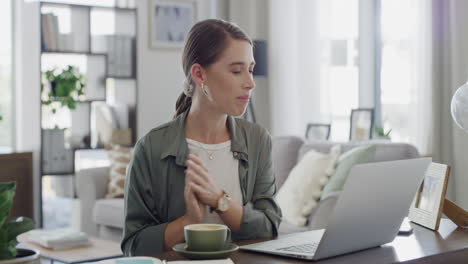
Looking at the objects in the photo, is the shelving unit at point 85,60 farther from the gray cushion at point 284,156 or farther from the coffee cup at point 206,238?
the coffee cup at point 206,238

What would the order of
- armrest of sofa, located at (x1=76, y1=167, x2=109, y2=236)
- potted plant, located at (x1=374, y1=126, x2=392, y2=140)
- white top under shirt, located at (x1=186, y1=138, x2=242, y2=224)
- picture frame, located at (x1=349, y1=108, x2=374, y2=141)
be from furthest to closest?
1. picture frame, located at (x1=349, y1=108, x2=374, y2=141)
2. armrest of sofa, located at (x1=76, y1=167, x2=109, y2=236)
3. potted plant, located at (x1=374, y1=126, x2=392, y2=140)
4. white top under shirt, located at (x1=186, y1=138, x2=242, y2=224)

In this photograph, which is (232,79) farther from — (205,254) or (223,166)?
(205,254)

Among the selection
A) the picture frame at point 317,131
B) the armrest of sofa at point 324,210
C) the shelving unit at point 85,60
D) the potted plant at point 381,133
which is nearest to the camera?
the armrest of sofa at point 324,210

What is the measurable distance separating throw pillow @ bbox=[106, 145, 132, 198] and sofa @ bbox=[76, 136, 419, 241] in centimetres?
6

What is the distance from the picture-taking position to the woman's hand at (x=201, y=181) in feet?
4.87

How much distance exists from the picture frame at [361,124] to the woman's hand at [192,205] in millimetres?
3699

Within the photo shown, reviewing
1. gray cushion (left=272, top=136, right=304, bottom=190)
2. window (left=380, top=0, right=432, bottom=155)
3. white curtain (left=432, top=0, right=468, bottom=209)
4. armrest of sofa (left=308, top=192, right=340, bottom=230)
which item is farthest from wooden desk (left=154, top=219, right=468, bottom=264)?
window (left=380, top=0, right=432, bottom=155)

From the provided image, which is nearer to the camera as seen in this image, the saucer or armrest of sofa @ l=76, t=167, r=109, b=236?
the saucer

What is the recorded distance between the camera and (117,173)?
16.5ft

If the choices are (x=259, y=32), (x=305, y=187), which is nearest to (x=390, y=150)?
(x=305, y=187)

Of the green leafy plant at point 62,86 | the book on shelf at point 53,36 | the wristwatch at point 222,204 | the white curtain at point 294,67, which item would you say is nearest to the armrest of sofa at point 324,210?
the wristwatch at point 222,204

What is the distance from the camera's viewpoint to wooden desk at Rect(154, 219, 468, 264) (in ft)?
4.50

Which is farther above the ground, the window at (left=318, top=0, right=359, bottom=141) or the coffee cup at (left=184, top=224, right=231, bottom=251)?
the window at (left=318, top=0, right=359, bottom=141)

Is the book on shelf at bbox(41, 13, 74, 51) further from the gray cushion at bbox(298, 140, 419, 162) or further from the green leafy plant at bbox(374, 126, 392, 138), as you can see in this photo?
the gray cushion at bbox(298, 140, 419, 162)
